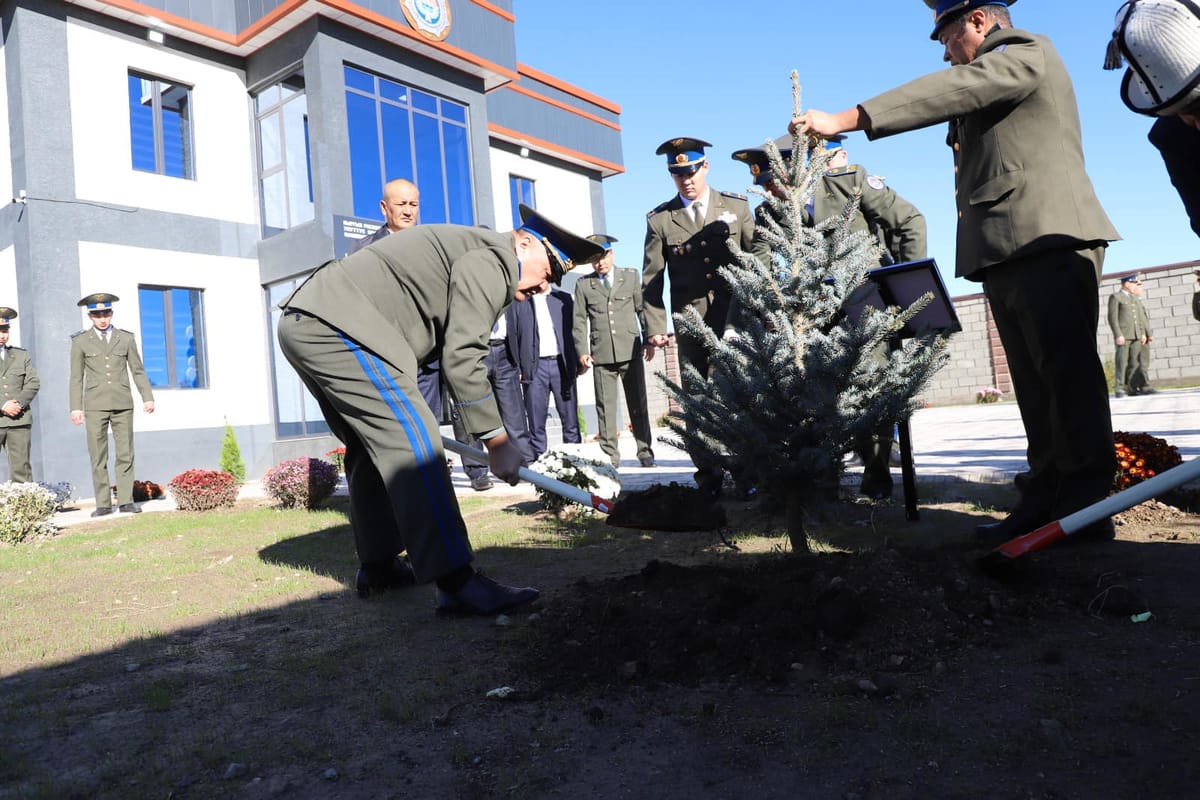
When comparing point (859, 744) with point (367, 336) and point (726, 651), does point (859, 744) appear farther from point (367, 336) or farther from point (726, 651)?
point (367, 336)

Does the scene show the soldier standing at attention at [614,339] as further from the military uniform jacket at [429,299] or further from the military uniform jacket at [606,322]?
the military uniform jacket at [429,299]

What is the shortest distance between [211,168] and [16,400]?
17.2ft

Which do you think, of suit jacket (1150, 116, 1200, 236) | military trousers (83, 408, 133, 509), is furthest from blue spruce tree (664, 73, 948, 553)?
military trousers (83, 408, 133, 509)

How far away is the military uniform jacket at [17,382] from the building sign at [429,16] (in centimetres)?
790

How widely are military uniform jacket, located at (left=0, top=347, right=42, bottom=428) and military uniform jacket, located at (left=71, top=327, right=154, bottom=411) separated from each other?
3.71 feet

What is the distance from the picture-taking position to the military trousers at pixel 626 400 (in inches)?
330

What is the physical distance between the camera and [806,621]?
7.85 feet

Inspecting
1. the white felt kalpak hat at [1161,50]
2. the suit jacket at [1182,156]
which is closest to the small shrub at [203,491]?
the suit jacket at [1182,156]

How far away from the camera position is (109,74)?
459 inches

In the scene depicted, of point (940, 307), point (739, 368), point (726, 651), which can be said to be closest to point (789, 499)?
point (739, 368)

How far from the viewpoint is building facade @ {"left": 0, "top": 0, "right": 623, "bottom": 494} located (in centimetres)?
1090

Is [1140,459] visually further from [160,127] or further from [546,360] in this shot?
[160,127]

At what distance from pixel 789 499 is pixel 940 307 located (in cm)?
127

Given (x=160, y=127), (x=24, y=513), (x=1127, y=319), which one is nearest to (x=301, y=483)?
(x=24, y=513)
